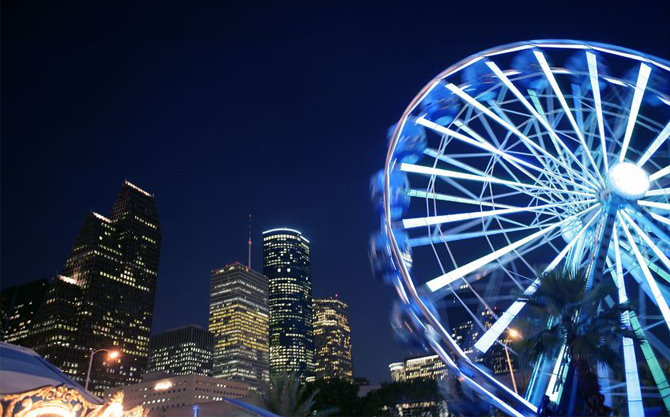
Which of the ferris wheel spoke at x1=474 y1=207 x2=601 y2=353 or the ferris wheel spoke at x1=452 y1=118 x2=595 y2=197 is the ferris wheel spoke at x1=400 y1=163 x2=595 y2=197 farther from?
the ferris wheel spoke at x1=474 y1=207 x2=601 y2=353

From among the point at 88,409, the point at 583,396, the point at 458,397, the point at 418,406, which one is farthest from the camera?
the point at 418,406

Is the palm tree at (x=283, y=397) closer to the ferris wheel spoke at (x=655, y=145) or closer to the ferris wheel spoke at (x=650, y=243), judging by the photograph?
the ferris wheel spoke at (x=650, y=243)

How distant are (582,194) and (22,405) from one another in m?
18.5

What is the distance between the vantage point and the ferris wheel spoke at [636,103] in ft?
64.6

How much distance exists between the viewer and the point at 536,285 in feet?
60.3

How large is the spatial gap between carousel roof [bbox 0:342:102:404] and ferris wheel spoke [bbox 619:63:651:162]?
19402 millimetres

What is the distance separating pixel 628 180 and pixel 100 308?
585 feet

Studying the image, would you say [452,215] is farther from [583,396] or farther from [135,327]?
[135,327]

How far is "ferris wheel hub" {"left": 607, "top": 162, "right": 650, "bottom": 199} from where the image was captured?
18812 millimetres

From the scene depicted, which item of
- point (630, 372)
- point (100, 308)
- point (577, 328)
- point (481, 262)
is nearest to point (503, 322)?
point (577, 328)

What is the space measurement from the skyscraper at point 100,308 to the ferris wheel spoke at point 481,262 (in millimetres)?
160980

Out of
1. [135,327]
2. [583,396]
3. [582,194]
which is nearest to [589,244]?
[582,194]

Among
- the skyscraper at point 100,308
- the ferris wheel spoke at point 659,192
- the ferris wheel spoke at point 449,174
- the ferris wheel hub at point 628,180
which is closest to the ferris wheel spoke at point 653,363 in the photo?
the ferris wheel hub at point 628,180

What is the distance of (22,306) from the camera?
575 feet
